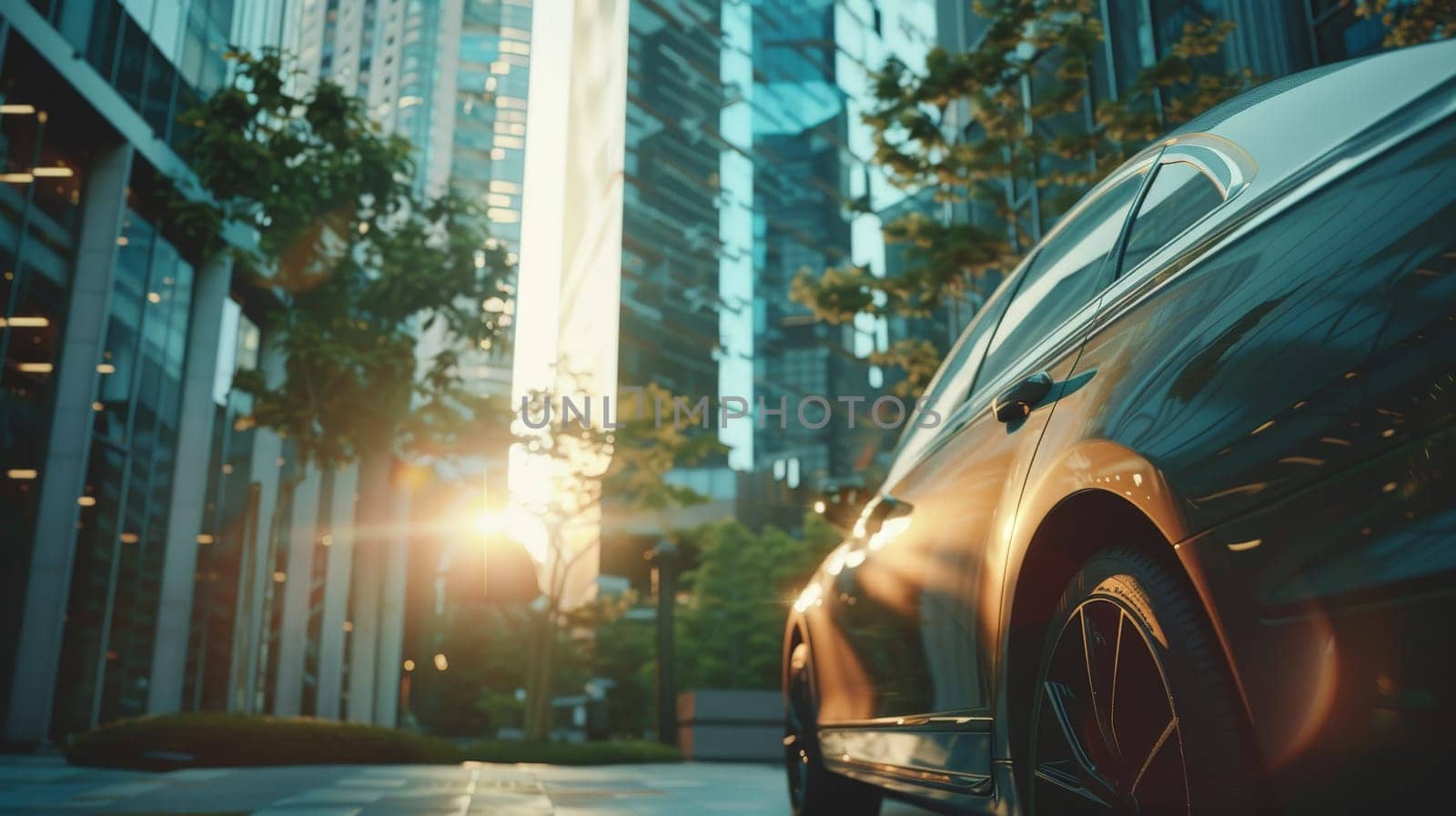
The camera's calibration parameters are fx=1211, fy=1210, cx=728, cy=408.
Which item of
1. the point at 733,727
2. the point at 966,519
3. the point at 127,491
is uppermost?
the point at 127,491

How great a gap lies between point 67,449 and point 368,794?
11.6 metres

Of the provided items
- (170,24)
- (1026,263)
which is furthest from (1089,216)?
(170,24)

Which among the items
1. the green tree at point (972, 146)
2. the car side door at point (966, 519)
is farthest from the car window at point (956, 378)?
the green tree at point (972, 146)

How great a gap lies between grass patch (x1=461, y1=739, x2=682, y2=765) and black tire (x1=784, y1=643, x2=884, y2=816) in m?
11.4

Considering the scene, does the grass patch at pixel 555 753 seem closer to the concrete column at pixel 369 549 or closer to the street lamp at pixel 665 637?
the street lamp at pixel 665 637

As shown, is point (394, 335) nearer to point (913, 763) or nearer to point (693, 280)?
point (913, 763)

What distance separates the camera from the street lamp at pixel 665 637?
20.3 m

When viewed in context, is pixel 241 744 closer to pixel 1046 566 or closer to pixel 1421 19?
pixel 1046 566

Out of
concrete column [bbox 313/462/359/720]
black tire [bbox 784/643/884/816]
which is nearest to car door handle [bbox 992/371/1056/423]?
black tire [bbox 784/643/884/816]

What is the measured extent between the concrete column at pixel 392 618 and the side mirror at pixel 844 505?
31761 mm

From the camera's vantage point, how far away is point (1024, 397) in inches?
88.0

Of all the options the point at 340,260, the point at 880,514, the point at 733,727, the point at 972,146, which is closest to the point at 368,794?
the point at 880,514

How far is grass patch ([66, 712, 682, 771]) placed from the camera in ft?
33.1

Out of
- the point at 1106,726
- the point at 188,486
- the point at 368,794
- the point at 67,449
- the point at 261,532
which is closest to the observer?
the point at 1106,726
